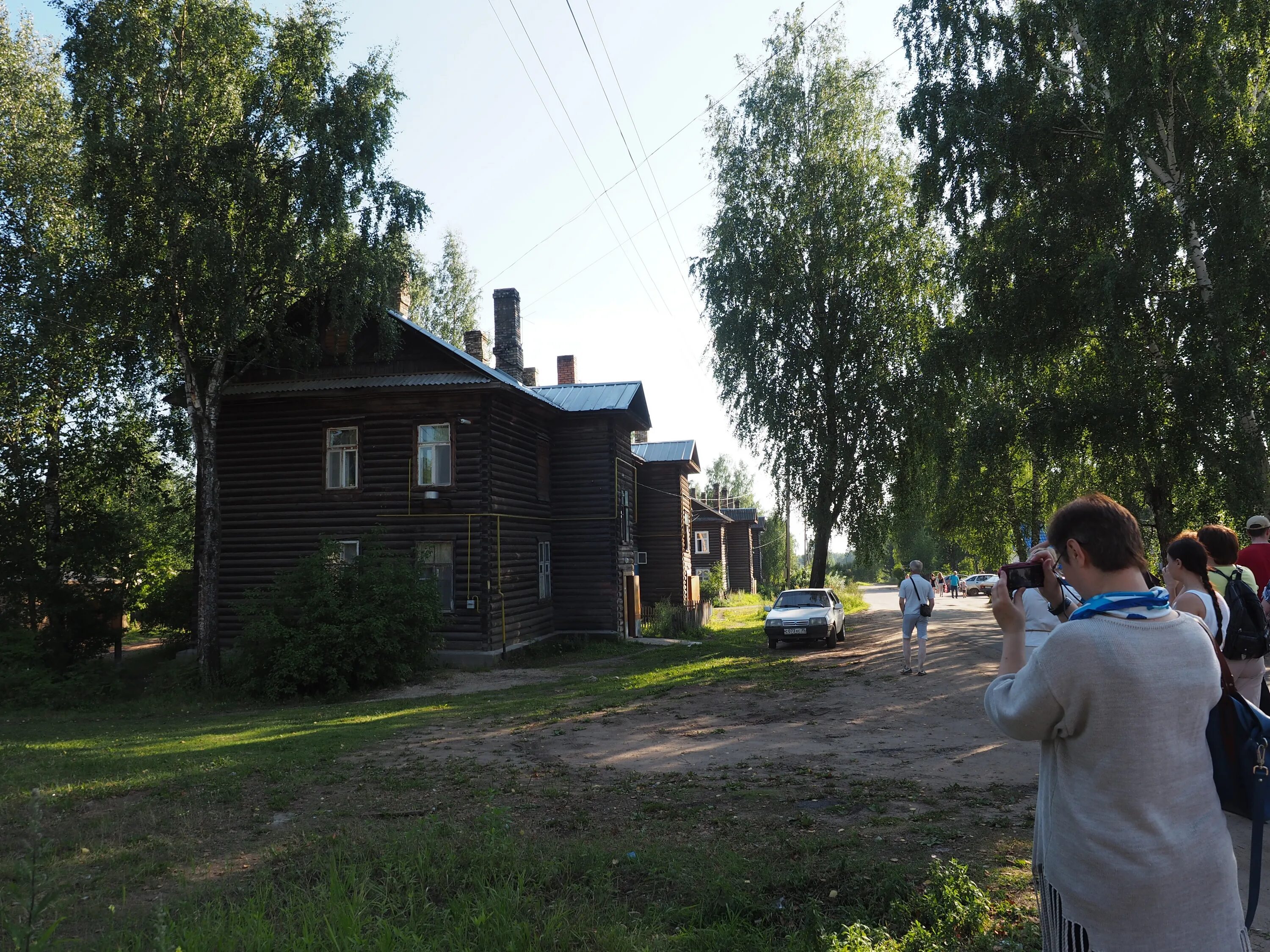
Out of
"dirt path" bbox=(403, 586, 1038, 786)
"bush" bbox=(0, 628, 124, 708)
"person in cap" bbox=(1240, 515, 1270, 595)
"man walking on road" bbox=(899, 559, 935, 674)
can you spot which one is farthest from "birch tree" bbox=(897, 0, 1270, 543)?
"bush" bbox=(0, 628, 124, 708)

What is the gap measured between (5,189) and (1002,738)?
79.5 ft

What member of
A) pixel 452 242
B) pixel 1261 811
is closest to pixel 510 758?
pixel 1261 811

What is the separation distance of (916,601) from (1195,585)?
9.29m

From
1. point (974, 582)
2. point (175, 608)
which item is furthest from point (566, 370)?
point (974, 582)

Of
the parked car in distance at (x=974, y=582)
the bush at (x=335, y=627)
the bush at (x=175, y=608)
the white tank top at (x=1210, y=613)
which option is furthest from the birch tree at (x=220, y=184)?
the parked car in distance at (x=974, y=582)

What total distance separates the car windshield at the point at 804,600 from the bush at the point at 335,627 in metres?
9.70

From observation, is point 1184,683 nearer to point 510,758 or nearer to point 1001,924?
point 1001,924

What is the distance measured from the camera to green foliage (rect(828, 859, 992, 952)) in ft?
12.8

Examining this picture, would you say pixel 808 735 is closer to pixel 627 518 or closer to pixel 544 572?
pixel 544 572

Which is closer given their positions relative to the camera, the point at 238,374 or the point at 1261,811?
the point at 1261,811

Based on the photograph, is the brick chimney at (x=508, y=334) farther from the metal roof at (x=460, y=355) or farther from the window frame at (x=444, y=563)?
the window frame at (x=444, y=563)

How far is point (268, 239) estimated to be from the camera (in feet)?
56.6

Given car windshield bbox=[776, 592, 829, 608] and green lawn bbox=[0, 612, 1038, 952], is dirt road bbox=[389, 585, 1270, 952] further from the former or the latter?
car windshield bbox=[776, 592, 829, 608]

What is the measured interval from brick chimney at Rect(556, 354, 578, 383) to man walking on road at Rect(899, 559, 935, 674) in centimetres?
1764
